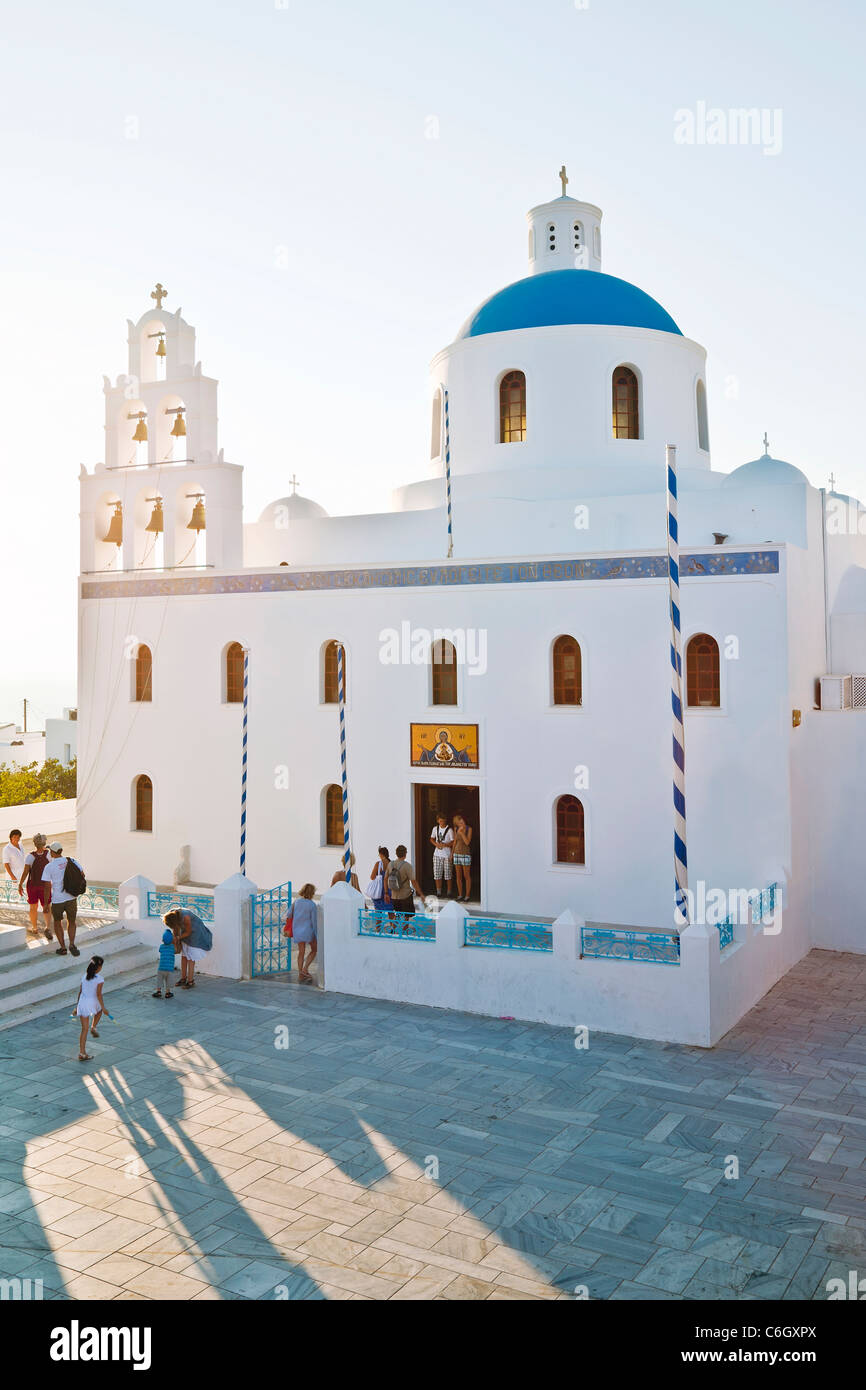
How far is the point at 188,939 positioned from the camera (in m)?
12.2

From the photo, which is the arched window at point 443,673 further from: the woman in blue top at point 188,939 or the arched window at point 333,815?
the woman in blue top at point 188,939

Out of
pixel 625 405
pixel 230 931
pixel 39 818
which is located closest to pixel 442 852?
pixel 230 931

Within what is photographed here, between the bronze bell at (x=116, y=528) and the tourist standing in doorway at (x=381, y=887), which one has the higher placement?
the bronze bell at (x=116, y=528)

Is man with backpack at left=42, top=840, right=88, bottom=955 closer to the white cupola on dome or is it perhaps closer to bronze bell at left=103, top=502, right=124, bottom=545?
bronze bell at left=103, top=502, right=124, bottom=545

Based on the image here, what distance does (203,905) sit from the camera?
13.4m

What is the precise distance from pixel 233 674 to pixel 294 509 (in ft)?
17.4

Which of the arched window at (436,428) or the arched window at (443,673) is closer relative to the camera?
the arched window at (443,673)

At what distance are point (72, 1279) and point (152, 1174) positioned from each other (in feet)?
4.51

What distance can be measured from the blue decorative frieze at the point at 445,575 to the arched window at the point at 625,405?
410cm

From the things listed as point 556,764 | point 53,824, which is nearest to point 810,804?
point 556,764

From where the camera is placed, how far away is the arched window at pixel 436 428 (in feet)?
62.7

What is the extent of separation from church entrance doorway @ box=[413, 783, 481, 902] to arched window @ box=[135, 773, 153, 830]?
4.98 m

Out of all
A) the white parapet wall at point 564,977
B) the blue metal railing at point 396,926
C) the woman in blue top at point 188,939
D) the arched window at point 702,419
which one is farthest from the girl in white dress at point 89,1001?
the arched window at point 702,419
